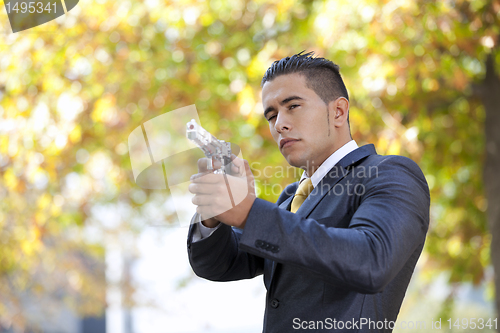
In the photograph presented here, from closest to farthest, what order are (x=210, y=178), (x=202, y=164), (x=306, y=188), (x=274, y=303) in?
(x=210, y=178) < (x=202, y=164) < (x=274, y=303) < (x=306, y=188)

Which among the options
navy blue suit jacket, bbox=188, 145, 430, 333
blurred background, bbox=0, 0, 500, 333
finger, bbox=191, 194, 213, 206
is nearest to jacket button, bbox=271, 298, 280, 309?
navy blue suit jacket, bbox=188, 145, 430, 333

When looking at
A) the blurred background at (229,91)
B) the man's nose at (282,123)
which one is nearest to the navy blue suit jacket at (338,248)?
the man's nose at (282,123)

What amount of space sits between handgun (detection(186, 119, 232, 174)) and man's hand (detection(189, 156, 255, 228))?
0.04m

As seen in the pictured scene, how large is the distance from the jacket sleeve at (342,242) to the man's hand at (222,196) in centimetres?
4

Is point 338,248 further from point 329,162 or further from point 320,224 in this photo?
point 329,162

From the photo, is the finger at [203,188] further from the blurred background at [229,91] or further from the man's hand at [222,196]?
the blurred background at [229,91]

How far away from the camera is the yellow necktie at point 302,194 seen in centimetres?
205

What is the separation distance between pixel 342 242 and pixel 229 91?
201 inches

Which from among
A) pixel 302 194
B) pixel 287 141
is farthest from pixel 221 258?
pixel 287 141

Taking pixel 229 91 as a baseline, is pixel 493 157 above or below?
below

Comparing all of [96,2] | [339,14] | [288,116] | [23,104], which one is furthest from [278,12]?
[288,116]

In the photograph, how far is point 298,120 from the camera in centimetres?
193

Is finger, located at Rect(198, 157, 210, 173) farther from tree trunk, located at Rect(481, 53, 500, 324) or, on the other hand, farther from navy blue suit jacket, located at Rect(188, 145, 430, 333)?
tree trunk, located at Rect(481, 53, 500, 324)

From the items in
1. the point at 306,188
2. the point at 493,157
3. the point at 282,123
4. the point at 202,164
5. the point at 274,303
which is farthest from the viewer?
Result: the point at 493,157
